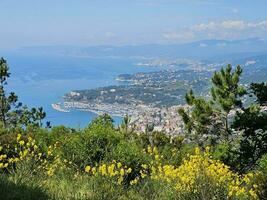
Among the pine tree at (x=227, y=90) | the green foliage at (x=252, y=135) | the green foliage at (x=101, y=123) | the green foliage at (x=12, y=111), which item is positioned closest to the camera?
the green foliage at (x=252, y=135)

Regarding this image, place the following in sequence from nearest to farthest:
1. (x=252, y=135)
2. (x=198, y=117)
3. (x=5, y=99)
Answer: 1. (x=252, y=135)
2. (x=198, y=117)
3. (x=5, y=99)

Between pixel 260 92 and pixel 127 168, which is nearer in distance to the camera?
pixel 127 168

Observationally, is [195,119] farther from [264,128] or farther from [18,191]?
[18,191]

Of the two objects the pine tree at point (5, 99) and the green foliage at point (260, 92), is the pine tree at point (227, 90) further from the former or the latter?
the green foliage at point (260, 92)

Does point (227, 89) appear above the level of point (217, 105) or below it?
above

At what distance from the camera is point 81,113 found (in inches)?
5743

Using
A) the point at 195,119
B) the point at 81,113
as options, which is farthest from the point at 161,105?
the point at 195,119

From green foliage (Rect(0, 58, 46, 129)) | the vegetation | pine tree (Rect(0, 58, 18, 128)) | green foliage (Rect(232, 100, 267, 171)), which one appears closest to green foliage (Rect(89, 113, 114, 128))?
the vegetation

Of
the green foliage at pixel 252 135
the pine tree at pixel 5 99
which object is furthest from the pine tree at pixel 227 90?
the green foliage at pixel 252 135

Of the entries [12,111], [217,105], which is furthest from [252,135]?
[12,111]

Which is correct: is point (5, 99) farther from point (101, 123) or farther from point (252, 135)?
point (252, 135)

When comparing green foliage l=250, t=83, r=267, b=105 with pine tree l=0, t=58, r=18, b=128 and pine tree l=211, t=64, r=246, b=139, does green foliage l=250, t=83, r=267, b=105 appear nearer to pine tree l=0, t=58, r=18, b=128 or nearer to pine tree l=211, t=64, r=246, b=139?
pine tree l=211, t=64, r=246, b=139

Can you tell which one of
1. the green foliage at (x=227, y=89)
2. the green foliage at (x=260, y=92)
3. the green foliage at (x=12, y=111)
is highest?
the green foliage at (x=260, y=92)

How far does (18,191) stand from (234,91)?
2115 cm
